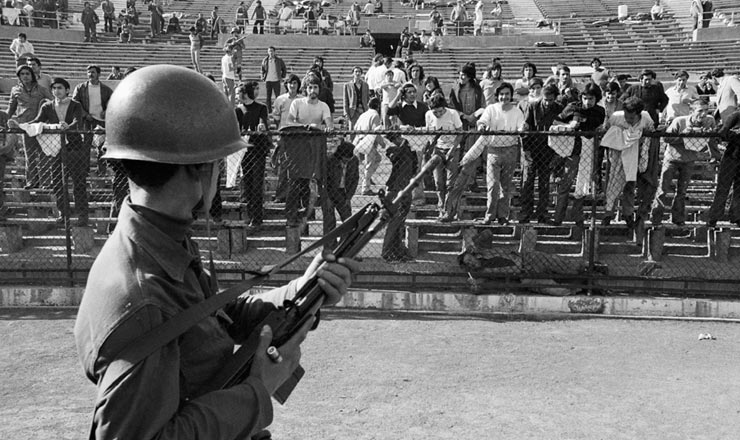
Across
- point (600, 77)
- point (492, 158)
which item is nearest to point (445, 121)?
point (492, 158)

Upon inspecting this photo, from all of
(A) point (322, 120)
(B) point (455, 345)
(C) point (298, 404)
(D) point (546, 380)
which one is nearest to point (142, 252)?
(C) point (298, 404)

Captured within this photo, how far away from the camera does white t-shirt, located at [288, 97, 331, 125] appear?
10414mm

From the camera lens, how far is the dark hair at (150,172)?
2136mm

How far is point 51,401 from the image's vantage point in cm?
615

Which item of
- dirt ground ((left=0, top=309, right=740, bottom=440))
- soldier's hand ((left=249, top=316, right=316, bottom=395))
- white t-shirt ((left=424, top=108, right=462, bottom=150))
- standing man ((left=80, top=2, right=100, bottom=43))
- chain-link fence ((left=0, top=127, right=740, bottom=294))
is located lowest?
dirt ground ((left=0, top=309, right=740, bottom=440))

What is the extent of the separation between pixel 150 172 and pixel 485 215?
8.34 m

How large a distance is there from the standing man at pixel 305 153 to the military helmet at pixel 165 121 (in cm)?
697

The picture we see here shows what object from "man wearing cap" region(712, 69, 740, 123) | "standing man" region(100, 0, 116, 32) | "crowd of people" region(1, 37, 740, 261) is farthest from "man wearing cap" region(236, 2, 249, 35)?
"man wearing cap" region(712, 69, 740, 123)

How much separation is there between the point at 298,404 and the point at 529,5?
40.6m

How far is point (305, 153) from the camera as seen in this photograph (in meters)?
9.34

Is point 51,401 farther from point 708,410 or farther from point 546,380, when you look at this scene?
point 708,410

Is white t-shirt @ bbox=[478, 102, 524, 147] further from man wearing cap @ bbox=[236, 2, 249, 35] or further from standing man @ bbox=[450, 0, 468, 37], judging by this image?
man wearing cap @ bbox=[236, 2, 249, 35]

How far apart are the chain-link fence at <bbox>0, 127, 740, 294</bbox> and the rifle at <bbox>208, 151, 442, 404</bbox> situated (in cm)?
614

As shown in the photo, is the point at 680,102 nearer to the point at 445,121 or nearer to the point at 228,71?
the point at 445,121
